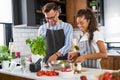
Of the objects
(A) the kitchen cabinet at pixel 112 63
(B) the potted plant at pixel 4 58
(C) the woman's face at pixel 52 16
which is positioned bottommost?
(A) the kitchen cabinet at pixel 112 63

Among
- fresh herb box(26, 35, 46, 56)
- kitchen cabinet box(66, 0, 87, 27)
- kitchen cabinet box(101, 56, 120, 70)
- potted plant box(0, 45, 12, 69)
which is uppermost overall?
kitchen cabinet box(66, 0, 87, 27)

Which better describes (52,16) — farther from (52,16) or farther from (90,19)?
(90,19)

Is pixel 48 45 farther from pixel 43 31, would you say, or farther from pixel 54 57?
pixel 54 57

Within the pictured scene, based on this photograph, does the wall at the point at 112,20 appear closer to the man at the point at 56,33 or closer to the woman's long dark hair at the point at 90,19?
the man at the point at 56,33

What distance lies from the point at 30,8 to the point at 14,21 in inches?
13.1

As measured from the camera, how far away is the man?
2.58m

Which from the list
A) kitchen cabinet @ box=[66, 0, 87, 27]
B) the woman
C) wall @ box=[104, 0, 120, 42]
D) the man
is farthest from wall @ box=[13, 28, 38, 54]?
wall @ box=[104, 0, 120, 42]

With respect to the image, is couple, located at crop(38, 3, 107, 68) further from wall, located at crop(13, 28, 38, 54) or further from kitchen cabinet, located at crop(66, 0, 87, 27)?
kitchen cabinet, located at crop(66, 0, 87, 27)

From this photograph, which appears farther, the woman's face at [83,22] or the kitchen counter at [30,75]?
the woman's face at [83,22]

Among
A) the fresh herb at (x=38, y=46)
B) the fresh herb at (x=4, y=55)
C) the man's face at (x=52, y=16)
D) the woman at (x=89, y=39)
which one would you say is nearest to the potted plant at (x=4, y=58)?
the fresh herb at (x=4, y=55)

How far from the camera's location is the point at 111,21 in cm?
446

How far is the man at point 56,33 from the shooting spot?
8.47 feet

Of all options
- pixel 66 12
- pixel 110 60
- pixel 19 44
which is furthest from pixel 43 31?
pixel 110 60

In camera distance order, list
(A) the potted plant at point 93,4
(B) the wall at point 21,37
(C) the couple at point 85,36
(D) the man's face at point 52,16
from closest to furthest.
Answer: (C) the couple at point 85,36, (D) the man's face at point 52,16, (B) the wall at point 21,37, (A) the potted plant at point 93,4
